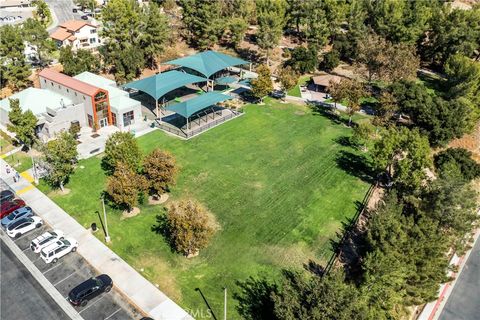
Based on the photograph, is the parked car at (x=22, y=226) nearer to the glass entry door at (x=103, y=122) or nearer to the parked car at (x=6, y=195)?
the parked car at (x=6, y=195)

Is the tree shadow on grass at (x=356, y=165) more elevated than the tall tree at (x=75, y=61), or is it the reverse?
the tall tree at (x=75, y=61)

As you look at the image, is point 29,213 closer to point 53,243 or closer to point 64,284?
point 53,243

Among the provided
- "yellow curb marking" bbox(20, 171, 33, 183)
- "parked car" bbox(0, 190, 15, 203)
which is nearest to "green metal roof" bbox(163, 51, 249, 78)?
"yellow curb marking" bbox(20, 171, 33, 183)

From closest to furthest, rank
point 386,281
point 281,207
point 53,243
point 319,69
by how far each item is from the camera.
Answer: point 386,281 < point 53,243 < point 281,207 < point 319,69

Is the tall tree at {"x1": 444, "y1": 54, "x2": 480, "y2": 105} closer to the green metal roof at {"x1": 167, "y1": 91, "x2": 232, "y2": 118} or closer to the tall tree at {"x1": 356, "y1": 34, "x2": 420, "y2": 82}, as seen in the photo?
the tall tree at {"x1": 356, "y1": 34, "x2": 420, "y2": 82}

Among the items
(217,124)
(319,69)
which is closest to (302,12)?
(319,69)

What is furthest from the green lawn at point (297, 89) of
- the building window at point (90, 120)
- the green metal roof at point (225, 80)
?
the building window at point (90, 120)
